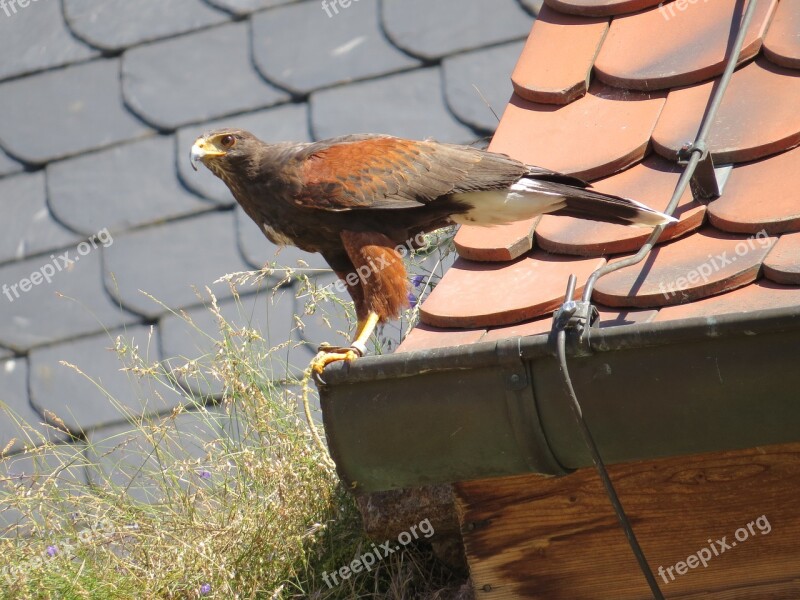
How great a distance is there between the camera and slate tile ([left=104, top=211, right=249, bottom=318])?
4883 millimetres

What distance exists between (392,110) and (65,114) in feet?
5.54

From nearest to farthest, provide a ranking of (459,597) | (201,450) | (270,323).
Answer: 1. (459,597)
2. (201,450)
3. (270,323)

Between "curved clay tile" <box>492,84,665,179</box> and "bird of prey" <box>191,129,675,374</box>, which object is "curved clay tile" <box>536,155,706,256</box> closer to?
"curved clay tile" <box>492,84,665,179</box>

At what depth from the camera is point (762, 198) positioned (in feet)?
8.59

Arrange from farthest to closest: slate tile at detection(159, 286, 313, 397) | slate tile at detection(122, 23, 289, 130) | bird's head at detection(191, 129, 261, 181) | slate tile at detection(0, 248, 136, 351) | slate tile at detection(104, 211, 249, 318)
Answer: slate tile at detection(122, 23, 289, 130)
slate tile at detection(0, 248, 136, 351)
slate tile at detection(104, 211, 249, 318)
slate tile at detection(159, 286, 313, 397)
bird's head at detection(191, 129, 261, 181)

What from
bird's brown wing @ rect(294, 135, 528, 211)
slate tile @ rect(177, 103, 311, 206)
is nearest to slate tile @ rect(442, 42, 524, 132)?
slate tile @ rect(177, 103, 311, 206)

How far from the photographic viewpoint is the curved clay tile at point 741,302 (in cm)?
229

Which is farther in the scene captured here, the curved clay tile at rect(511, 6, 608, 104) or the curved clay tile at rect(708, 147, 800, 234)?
the curved clay tile at rect(511, 6, 608, 104)

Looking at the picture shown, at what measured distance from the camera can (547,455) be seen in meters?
2.28

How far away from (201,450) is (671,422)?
2.63 m

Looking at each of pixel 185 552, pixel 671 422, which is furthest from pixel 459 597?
pixel 671 422

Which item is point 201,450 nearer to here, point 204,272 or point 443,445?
point 204,272

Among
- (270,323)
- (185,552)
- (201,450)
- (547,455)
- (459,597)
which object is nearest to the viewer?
(547,455)

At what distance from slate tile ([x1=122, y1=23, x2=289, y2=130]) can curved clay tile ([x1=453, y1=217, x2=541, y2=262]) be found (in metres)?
2.21
